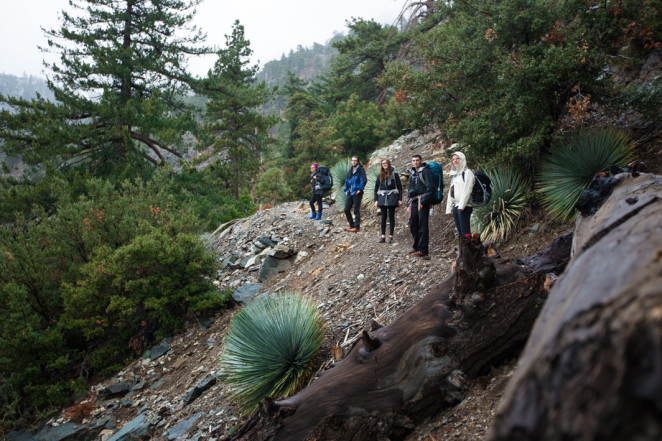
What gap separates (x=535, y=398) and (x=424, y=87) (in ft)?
28.3

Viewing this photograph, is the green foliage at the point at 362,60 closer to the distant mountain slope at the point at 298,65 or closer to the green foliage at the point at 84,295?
the green foliage at the point at 84,295

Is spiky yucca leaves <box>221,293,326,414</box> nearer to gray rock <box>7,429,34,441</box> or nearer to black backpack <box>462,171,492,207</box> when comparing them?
black backpack <box>462,171,492,207</box>

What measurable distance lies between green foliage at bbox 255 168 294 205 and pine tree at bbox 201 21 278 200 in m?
1.66

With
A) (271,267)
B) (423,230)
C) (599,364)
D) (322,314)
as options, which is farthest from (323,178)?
(599,364)

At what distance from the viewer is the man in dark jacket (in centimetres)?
629

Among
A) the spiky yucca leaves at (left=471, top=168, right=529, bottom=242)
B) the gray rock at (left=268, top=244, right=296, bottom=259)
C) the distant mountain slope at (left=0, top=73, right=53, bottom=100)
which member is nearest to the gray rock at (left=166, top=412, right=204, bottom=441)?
the gray rock at (left=268, top=244, right=296, bottom=259)

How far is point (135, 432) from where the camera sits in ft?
16.9

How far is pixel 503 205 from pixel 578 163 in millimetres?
1439

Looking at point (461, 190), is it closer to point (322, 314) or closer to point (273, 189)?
point (322, 314)

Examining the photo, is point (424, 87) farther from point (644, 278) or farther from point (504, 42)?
point (644, 278)

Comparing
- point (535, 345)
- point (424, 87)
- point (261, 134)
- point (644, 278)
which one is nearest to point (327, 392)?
point (535, 345)

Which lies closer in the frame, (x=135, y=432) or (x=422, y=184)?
(x=135, y=432)

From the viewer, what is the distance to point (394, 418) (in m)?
2.77

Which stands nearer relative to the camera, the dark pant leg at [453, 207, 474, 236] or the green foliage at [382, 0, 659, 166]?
the dark pant leg at [453, 207, 474, 236]
